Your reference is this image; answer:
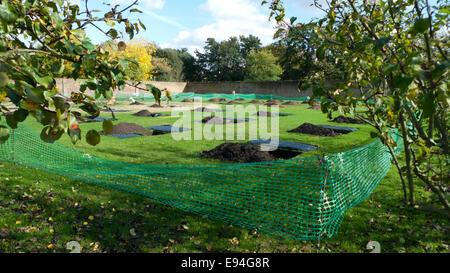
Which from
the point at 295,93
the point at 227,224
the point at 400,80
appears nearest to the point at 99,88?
the point at 400,80

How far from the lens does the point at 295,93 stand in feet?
128

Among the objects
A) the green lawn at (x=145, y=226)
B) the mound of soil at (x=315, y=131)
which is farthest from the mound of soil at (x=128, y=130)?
the mound of soil at (x=315, y=131)

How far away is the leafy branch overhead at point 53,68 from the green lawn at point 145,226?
2.15 metres

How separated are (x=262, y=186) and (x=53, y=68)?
10.8 ft

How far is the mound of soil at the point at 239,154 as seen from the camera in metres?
6.83

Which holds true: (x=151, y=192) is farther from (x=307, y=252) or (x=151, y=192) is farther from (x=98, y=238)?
(x=307, y=252)

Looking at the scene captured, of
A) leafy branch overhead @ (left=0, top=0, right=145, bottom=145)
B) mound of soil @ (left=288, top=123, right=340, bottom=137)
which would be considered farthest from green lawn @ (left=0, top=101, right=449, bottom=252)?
mound of soil @ (left=288, top=123, right=340, bottom=137)

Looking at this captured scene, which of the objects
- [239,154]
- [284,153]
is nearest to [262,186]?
[239,154]

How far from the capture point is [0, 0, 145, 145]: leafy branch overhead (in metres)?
1.44

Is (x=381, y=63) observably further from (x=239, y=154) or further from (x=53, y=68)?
(x=239, y=154)

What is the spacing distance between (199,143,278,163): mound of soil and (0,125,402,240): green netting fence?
1.43 m

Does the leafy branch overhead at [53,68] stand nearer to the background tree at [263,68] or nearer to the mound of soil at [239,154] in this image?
the mound of soil at [239,154]

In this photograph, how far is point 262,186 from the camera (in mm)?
4562

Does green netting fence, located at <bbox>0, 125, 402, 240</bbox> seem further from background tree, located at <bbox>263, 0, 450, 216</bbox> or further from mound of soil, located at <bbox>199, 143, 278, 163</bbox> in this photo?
mound of soil, located at <bbox>199, 143, 278, 163</bbox>
